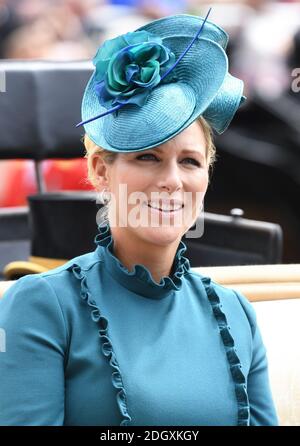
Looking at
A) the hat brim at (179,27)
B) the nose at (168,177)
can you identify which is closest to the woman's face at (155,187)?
the nose at (168,177)

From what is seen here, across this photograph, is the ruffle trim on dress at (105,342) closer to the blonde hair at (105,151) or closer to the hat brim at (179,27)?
the blonde hair at (105,151)

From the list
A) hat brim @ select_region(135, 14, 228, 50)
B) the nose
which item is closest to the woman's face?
the nose

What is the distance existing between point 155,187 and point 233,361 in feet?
0.73

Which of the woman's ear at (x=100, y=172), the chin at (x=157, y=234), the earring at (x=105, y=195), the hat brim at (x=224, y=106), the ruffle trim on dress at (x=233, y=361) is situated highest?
the hat brim at (x=224, y=106)

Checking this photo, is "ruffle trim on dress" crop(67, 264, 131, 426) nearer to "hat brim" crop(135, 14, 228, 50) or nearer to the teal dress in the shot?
the teal dress

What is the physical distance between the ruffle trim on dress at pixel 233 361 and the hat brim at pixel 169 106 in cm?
23

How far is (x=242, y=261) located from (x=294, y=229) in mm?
754

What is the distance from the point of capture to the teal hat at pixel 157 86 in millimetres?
1051

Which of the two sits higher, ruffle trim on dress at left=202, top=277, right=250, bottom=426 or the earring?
the earring

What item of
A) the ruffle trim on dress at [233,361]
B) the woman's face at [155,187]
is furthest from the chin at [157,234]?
the ruffle trim on dress at [233,361]

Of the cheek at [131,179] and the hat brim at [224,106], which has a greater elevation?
the hat brim at [224,106]

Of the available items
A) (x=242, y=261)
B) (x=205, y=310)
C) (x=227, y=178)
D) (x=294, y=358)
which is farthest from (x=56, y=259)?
(x=205, y=310)

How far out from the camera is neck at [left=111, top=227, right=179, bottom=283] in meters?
1.10

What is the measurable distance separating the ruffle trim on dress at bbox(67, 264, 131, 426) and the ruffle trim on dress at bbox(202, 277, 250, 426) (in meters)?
0.14
